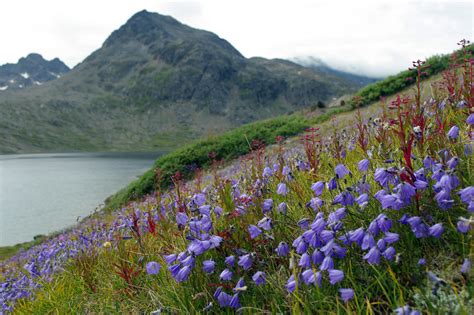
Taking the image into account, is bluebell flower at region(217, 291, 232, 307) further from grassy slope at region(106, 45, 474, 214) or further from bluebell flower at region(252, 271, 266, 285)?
grassy slope at region(106, 45, 474, 214)

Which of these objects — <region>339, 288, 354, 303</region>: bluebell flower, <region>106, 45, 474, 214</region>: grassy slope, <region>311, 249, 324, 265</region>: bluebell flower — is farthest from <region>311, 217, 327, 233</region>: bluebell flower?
<region>106, 45, 474, 214</region>: grassy slope

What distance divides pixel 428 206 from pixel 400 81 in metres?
22.3

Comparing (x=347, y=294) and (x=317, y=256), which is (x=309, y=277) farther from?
(x=347, y=294)

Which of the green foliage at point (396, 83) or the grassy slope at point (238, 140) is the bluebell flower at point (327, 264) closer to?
the grassy slope at point (238, 140)

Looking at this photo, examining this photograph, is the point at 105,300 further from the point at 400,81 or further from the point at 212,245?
the point at 400,81

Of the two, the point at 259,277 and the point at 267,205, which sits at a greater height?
the point at 267,205

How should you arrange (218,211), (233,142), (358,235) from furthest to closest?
(233,142) → (218,211) → (358,235)

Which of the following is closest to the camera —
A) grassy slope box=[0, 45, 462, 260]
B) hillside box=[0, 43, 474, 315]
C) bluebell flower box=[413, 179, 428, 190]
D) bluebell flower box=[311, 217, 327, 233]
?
hillside box=[0, 43, 474, 315]

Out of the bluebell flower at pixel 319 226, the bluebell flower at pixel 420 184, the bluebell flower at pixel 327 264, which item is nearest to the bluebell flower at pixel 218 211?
the bluebell flower at pixel 319 226

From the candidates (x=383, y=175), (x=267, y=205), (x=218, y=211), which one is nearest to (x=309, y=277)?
(x=383, y=175)

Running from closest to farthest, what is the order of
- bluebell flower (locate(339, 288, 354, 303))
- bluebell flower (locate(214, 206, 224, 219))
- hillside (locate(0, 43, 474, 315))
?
bluebell flower (locate(339, 288, 354, 303)), hillside (locate(0, 43, 474, 315)), bluebell flower (locate(214, 206, 224, 219))

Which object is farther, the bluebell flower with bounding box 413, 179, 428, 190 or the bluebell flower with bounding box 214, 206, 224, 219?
the bluebell flower with bounding box 214, 206, 224, 219

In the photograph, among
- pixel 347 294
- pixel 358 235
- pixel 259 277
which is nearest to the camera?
pixel 347 294

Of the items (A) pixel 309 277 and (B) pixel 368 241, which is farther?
(A) pixel 309 277
